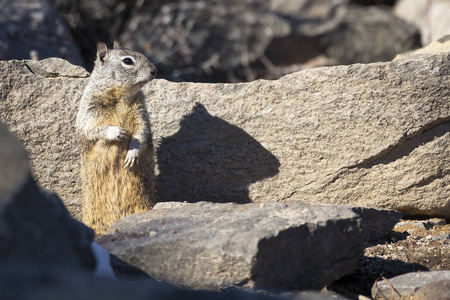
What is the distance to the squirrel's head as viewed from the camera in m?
5.61

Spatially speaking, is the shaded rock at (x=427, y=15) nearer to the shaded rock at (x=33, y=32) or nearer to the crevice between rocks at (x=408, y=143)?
the crevice between rocks at (x=408, y=143)

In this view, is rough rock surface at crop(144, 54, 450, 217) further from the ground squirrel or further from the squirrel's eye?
the squirrel's eye

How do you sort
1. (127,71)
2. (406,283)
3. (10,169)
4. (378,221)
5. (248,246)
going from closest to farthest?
(10,169) < (248,246) < (406,283) < (378,221) < (127,71)

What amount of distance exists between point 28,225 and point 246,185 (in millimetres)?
3001

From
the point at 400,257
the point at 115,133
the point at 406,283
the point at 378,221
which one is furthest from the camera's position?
the point at 115,133

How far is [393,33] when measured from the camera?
1317 cm

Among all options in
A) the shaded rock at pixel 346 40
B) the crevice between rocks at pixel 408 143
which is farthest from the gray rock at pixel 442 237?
the shaded rock at pixel 346 40

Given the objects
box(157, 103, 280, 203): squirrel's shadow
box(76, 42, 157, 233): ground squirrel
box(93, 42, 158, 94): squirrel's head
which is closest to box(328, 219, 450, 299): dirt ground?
box(157, 103, 280, 203): squirrel's shadow

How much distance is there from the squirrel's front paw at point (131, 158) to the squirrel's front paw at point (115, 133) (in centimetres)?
16

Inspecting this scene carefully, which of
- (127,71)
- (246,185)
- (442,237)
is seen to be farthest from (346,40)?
(442,237)

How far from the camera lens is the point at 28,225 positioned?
3117 millimetres

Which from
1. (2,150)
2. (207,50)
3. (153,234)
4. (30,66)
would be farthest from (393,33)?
(2,150)

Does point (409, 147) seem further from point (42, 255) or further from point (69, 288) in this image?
point (69, 288)

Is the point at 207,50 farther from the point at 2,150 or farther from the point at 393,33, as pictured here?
the point at 2,150
